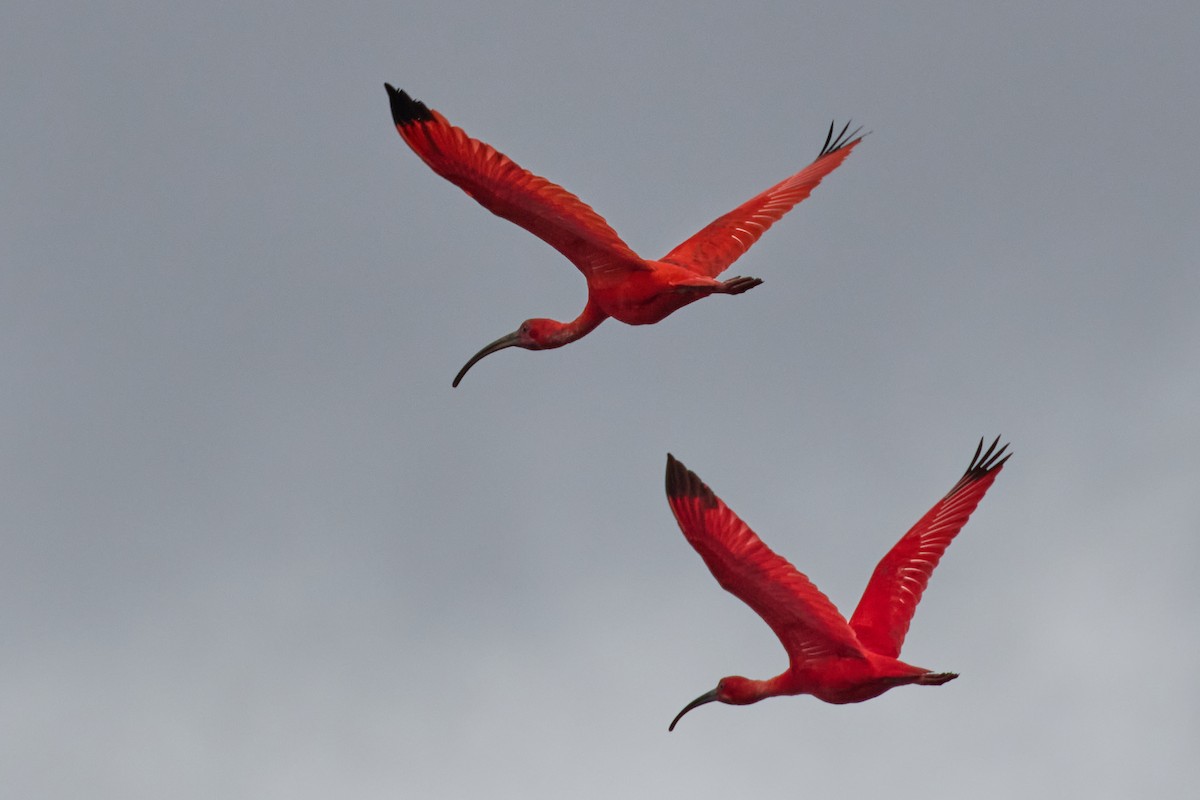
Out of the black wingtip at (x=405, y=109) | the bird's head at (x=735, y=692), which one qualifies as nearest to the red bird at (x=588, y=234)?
the black wingtip at (x=405, y=109)

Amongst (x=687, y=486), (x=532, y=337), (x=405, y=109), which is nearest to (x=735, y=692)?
(x=687, y=486)

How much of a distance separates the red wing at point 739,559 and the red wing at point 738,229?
5.27m

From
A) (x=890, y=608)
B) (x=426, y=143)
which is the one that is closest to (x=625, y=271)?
(x=426, y=143)

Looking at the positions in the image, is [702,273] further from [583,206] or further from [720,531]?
[720,531]

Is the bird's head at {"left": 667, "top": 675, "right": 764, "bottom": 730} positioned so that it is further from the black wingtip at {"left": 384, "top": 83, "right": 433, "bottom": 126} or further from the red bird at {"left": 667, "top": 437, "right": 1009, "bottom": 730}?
the black wingtip at {"left": 384, "top": 83, "right": 433, "bottom": 126}

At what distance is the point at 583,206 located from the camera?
79.6ft

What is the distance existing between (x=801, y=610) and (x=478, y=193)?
6.08 m

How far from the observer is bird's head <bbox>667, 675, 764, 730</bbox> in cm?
2538

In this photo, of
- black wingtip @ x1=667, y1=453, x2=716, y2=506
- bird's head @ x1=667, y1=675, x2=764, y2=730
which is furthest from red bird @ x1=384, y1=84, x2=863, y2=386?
bird's head @ x1=667, y1=675, x2=764, y2=730

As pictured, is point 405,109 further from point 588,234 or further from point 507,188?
point 588,234

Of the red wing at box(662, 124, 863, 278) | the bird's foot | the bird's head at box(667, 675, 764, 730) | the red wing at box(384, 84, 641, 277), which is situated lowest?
the bird's head at box(667, 675, 764, 730)

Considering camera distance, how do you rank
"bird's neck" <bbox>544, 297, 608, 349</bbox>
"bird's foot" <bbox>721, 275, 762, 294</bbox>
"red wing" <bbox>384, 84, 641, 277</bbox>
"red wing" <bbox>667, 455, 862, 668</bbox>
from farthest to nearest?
"bird's neck" <bbox>544, 297, 608, 349</bbox>
"bird's foot" <bbox>721, 275, 762, 294</bbox>
"red wing" <bbox>384, 84, 641, 277</bbox>
"red wing" <bbox>667, 455, 862, 668</bbox>

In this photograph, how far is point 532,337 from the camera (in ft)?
91.6

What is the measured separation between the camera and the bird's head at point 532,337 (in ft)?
90.9
